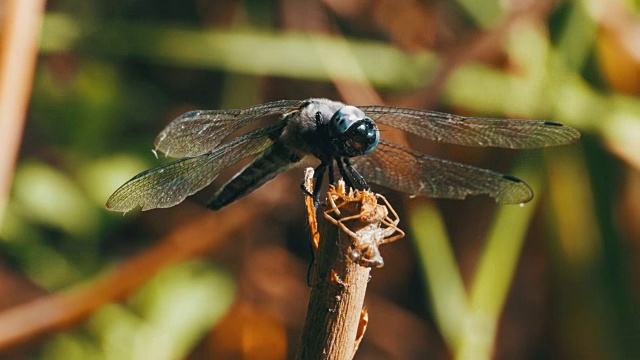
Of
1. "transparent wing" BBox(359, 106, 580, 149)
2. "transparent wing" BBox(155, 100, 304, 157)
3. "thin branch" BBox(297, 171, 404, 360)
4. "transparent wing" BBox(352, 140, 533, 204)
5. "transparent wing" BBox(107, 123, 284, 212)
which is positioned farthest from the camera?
"transparent wing" BBox(352, 140, 533, 204)

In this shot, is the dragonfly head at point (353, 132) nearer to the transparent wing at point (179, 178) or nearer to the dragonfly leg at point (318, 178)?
the dragonfly leg at point (318, 178)

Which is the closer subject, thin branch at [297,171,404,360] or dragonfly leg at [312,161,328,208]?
thin branch at [297,171,404,360]

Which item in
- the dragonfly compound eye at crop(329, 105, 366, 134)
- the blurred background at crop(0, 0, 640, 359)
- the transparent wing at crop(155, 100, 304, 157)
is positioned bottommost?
the blurred background at crop(0, 0, 640, 359)

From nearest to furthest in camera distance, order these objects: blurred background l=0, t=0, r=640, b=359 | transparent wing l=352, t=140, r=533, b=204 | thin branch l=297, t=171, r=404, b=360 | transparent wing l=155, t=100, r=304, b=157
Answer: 1. thin branch l=297, t=171, r=404, b=360
2. transparent wing l=155, t=100, r=304, b=157
3. transparent wing l=352, t=140, r=533, b=204
4. blurred background l=0, t=0, r=640, b=359

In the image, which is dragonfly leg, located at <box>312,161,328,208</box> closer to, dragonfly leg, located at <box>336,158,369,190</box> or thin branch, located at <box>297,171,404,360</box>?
dragonfly leg, located at <box>336,158,369,190</box>

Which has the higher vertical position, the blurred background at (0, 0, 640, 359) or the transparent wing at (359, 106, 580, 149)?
the transparent wing at (359, 106, 580, 149)

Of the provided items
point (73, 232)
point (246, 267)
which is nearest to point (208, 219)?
point (246, 267)

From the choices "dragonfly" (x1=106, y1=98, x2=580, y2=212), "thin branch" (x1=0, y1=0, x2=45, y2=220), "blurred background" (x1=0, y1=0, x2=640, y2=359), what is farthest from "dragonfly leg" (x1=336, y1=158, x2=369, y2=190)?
"thin branch" (x1=0, y1=0, x2=45, y2=220)
